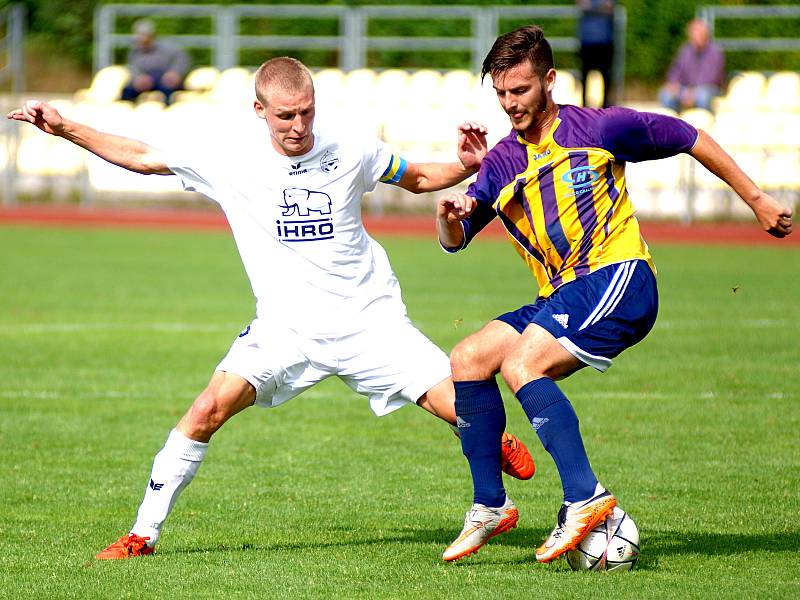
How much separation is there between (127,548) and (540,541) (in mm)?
1757

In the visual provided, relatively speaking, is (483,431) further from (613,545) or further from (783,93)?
(783,93)

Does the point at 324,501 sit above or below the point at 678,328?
above

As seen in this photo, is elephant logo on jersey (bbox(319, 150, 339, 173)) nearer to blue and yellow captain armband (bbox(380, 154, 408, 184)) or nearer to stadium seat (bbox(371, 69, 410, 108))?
blue and yellow captain armband (bbox(380, 154, 408, 184))

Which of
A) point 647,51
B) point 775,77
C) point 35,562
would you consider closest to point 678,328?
point 35,562

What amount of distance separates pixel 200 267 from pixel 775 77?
10649 mm

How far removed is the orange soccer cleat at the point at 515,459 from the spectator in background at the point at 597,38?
620 inches

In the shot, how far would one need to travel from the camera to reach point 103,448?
780cm

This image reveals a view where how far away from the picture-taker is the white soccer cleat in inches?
211

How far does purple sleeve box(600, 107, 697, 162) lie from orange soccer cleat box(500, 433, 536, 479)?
1289 mm

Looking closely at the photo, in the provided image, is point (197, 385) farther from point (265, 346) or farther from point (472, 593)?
point (472, 593)

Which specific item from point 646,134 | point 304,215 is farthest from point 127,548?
point 646,134

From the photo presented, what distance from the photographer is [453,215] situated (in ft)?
17.3

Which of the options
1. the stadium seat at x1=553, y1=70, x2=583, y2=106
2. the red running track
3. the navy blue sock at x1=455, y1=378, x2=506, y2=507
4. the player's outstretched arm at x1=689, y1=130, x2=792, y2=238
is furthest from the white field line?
the stadium seat at x1=553, y1=70, x2=583, y2=106

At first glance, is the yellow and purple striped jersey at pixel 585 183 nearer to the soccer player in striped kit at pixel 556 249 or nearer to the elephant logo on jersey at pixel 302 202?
the soccer player in striped kit at pixel 556 249
